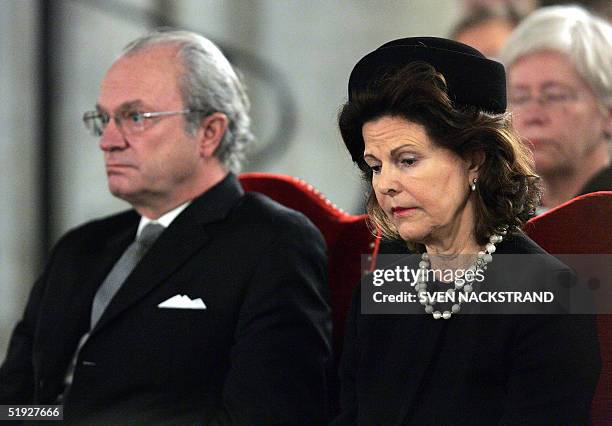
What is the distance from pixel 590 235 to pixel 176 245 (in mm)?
946

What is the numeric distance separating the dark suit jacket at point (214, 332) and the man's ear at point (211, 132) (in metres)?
0.12

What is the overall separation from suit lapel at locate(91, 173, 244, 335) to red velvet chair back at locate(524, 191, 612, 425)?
781 millimetres

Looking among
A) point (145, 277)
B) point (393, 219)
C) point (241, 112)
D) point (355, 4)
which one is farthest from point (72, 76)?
point (393, 219)

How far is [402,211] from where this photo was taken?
157 cm

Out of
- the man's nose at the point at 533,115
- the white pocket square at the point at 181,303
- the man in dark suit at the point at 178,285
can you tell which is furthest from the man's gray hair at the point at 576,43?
the white pocket square at the point at 181,303

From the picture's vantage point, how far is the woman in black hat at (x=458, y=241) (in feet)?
4.87

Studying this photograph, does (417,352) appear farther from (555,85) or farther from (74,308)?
(555,85)

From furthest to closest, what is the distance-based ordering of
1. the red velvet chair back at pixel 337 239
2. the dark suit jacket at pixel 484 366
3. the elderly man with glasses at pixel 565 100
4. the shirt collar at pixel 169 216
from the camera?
the elderly man with glasses at pixel 565 100 < the shirt collar at pixel 169 216 < the red velvet chair back at pixel 337 239 < the dark suit jacket at pixel 484 366

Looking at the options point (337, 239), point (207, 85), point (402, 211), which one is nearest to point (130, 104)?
point (207, 85)

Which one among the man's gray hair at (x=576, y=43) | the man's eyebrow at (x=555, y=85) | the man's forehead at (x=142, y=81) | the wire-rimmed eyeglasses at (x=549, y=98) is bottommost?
the man's forehead at (x=142, y=81)

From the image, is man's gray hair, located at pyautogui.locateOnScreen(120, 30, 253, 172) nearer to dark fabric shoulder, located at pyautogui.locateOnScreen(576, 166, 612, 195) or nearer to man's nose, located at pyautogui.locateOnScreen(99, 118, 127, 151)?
man's nose, located at pyautogui.locateOnScreen(99, 118, 127, 151)

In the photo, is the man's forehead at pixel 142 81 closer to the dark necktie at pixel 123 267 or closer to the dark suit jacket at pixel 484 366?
the dark necktie at pixel 123 267

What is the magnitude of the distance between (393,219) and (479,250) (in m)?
0.15

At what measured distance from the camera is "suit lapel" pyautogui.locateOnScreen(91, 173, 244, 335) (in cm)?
213
